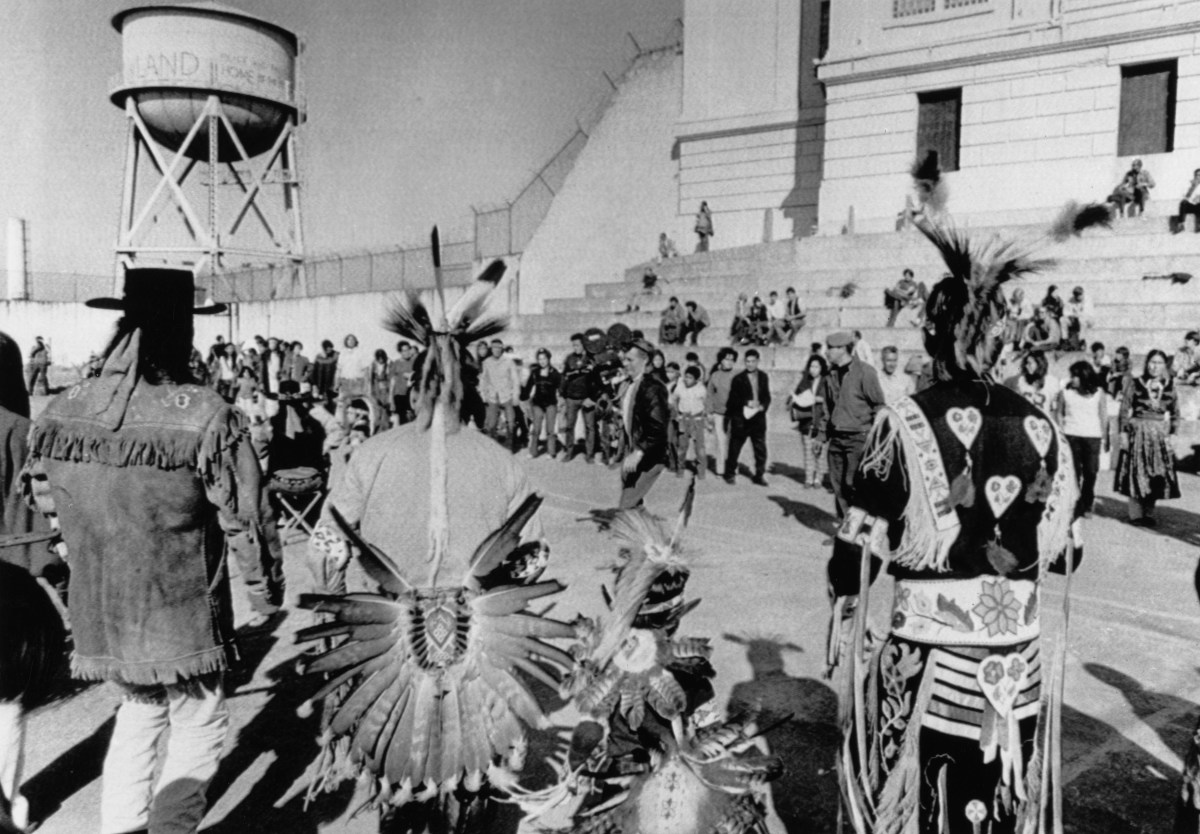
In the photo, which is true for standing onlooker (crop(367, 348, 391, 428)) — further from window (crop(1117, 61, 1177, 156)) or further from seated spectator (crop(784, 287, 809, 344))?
window (crop(1117, 61, 1177, 156))

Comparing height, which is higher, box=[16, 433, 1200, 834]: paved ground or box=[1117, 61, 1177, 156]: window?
Result: box=[1117, 61, 1177, 156]: window

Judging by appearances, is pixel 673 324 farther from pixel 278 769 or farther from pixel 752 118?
pixel 278 769

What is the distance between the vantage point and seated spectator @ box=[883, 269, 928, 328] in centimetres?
1728

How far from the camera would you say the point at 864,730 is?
2.94 m

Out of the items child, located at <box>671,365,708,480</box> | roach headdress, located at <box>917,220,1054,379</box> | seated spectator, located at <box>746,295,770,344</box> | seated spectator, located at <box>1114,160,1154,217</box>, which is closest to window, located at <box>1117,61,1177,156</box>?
seated spectator, located at <box>1114,160,1154,217</box>

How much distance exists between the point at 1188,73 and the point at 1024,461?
2156 cm

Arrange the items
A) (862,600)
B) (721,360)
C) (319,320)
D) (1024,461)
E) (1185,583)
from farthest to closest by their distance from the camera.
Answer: (319,320)
(721,360)
(1185,583)
(862,600)
(1024,461)

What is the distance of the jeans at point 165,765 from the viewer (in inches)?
119

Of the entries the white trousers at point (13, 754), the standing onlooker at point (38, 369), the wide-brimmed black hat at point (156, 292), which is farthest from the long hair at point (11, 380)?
the standing onlooker at point (38, 369)

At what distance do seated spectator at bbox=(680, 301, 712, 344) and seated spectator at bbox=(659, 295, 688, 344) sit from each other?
0.09 metres

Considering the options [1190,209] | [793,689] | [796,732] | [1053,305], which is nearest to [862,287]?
[1053,305]

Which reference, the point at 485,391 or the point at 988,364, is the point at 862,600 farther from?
the point at 485,391

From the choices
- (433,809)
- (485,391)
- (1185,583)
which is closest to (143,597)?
(433,809)

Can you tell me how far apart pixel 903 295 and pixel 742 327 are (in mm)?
3094
